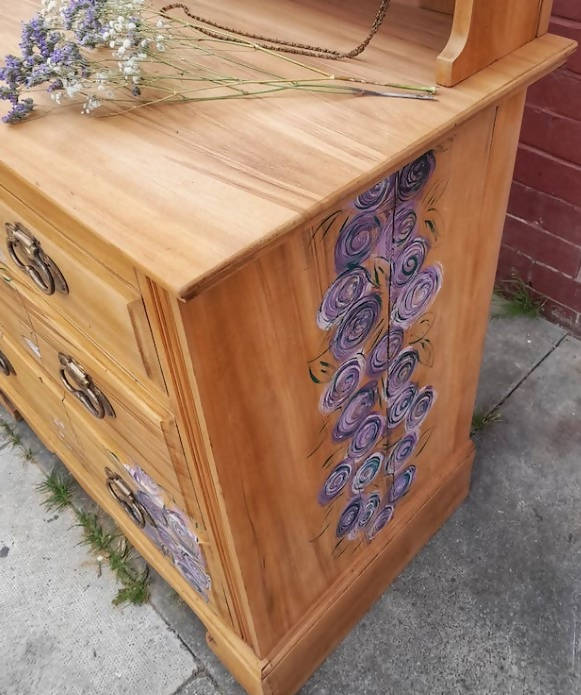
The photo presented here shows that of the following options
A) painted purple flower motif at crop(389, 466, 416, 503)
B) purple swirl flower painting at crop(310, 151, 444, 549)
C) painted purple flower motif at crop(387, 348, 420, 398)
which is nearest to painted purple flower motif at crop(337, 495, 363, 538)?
purple swirl flower painting at crop(310, 151, 444, 549)

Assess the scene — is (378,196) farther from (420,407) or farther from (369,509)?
(369,509)

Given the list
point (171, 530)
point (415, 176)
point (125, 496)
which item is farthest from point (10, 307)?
point (415, 176)

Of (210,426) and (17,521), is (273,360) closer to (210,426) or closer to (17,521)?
(210,426)

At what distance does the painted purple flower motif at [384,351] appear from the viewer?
110cm

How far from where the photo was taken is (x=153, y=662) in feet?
4.91

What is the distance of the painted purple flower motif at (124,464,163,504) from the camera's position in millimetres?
1216

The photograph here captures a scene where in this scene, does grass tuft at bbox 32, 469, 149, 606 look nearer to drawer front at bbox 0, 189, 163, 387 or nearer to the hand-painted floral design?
the hand-painted floral design

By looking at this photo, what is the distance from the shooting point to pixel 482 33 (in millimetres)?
878

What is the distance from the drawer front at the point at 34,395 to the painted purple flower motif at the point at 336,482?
0.61 meters

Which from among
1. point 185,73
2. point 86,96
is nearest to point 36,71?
point 86,96

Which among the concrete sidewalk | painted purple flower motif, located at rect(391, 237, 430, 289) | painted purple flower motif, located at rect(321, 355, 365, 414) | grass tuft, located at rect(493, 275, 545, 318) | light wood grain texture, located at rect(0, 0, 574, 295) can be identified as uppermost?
light wood grain texture, located at rect(0, 0, 574, 295)

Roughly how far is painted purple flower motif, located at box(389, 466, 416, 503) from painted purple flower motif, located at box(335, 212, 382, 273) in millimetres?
623

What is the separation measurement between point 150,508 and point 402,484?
1.73 feet

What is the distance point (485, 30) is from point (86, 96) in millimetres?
537
